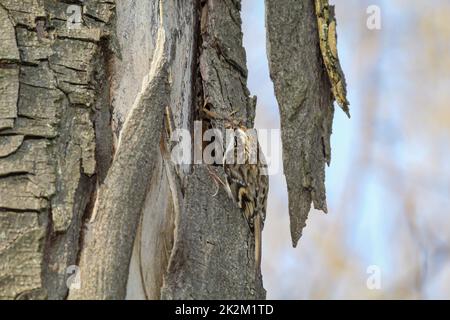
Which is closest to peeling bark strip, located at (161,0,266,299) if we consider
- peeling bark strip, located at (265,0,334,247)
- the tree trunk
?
the tree trunk

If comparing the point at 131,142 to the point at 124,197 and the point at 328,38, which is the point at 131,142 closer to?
the point at 124,197

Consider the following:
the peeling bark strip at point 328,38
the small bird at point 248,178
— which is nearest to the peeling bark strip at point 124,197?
the small bird at point 248,178

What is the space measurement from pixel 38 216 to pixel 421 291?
2.81m

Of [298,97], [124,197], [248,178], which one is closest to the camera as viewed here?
[124,197]

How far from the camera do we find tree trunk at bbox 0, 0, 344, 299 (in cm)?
158

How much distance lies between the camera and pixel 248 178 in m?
2.26

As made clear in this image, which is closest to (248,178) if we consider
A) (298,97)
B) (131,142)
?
(298,97)

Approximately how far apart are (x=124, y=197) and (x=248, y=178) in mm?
695

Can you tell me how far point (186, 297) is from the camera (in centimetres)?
159

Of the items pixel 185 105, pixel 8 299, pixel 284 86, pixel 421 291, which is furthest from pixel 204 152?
pixel 421 291

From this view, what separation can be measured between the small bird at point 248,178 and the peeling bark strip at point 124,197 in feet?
0.86

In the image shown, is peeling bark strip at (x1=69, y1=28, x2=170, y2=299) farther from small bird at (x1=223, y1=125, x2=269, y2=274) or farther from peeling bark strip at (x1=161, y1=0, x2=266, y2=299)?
small bird at (x1=223, y1=125, x2=269, y2=274)

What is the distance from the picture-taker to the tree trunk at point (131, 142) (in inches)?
62.1
